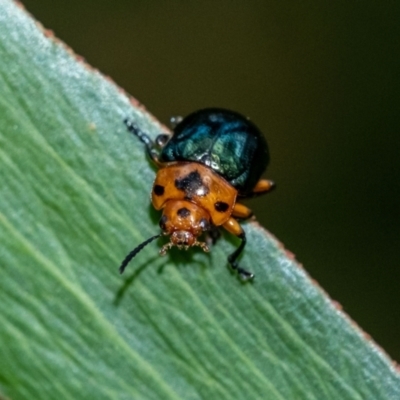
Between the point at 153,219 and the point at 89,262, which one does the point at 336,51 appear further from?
the point at 89,262

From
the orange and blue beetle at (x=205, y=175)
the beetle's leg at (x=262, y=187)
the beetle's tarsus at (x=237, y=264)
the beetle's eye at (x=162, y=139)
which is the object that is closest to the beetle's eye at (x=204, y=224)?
the orange and blue beetle at (x=205, y=175)

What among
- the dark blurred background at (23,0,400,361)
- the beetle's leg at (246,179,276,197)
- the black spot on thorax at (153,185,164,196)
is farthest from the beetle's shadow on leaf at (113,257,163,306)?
the dark blurred background at (23,0,400,361)

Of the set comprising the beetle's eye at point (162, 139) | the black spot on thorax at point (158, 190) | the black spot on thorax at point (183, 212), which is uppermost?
the beetle's eye at point (162, 139)

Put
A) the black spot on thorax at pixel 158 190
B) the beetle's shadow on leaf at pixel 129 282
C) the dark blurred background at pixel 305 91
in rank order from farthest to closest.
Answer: the dark blurred background at pixel 305 91 → the black spot on thorax at pixel 158 190 → the beetle's shadow on leaf at pixel 129 282

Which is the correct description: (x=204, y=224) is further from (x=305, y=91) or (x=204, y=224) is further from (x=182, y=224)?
(x=305, y=91)

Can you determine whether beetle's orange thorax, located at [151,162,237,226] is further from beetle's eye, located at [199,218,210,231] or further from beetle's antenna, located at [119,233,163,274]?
beetle's antenna, located at [119,233,163,274]

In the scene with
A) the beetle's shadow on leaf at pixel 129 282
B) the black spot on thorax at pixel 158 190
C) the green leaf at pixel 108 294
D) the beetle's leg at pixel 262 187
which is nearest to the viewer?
the green leaf at pixel 108 294

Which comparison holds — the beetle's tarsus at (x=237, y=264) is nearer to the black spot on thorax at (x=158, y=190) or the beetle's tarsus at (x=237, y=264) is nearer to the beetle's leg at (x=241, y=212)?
the beetle's leg at (x=241, y=212)
